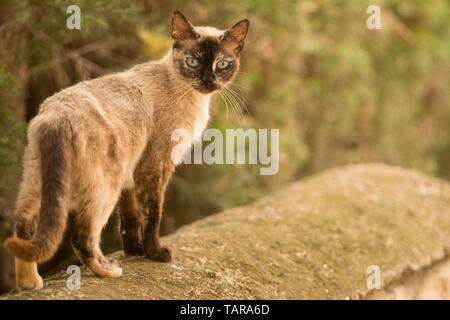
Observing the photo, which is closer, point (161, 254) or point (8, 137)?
point (161, 254)

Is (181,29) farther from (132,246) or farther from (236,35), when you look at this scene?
(132,246)

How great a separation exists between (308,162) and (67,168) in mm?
6648

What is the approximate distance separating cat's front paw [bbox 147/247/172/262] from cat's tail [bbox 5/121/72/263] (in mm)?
840

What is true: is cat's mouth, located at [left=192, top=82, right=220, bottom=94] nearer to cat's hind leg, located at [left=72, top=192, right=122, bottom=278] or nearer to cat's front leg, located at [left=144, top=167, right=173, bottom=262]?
cat's front leg, located at [left=144, top=167, right=173, bottom=262]

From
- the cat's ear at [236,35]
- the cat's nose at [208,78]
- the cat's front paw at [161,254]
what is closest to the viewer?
the cat's front paw at [161,254]

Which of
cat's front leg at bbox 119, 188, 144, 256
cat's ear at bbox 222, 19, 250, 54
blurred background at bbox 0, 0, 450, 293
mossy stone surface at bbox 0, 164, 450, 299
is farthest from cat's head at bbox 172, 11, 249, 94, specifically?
mossy stone surface at bbox 0, 164, 450, 299

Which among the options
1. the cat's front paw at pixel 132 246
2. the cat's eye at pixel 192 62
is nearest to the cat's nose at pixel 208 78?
the cat's eye at pixel 192 62

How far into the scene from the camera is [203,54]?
3068 mm

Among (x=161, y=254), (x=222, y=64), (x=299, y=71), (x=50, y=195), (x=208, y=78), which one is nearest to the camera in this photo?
(x=50, y=195)

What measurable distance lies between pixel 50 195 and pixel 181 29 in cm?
149

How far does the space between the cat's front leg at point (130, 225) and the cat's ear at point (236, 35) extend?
1.15m

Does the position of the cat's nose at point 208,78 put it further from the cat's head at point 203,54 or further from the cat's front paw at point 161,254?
the cat's front paw at point 161,254

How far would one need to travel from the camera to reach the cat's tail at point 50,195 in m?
2.06

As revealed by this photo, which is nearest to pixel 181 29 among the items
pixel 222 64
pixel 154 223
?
pixel 222 64
